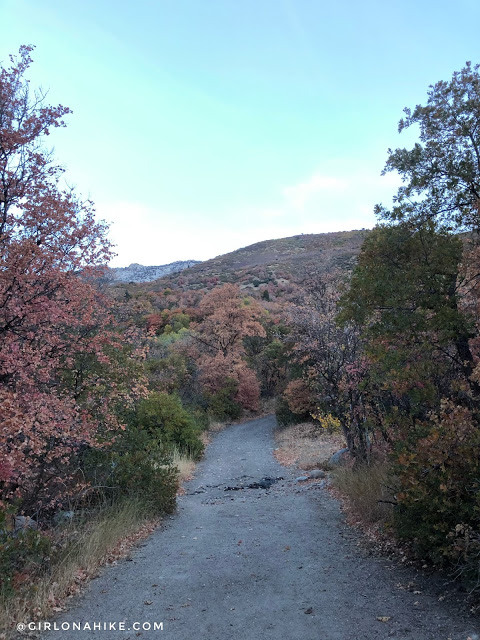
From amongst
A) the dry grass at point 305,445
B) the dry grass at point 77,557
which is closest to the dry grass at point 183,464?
the dry grass at point 305,445

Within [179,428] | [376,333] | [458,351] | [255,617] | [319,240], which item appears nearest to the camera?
[255,617]

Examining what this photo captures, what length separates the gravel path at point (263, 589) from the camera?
15.5 feet

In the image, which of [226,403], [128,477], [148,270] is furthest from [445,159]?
[148,270]

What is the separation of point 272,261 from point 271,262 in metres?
1.44

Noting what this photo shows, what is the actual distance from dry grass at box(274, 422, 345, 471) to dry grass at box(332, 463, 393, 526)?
4931mm

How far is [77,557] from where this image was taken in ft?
22.1

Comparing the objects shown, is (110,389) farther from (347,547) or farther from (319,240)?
(319,240)

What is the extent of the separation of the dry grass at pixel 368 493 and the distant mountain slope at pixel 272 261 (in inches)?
1920

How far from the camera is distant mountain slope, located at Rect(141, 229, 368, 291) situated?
7006cm

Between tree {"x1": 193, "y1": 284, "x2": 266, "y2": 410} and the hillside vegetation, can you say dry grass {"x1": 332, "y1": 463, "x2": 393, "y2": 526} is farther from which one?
tree {"x1": 193, "y1": 284, "x2": 266, "y2": 410}

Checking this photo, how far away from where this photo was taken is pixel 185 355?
113 ft

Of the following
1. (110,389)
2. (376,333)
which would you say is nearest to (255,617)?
(376,333)

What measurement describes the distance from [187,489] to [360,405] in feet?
19.8

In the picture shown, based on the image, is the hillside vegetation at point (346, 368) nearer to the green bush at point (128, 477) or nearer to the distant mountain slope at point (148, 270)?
the green bush at point (128, 477)
